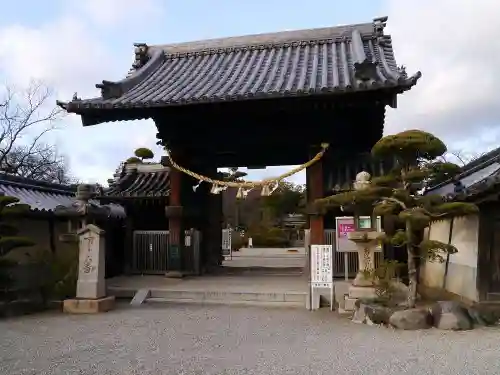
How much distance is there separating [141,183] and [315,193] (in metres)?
6.07

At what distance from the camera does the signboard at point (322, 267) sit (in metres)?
9.81

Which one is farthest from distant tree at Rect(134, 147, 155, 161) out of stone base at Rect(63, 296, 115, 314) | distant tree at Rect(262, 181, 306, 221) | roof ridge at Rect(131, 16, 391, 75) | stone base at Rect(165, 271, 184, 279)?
distant tree at Rect(262, 181, 306, 221)

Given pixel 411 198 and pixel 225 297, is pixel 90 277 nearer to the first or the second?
pixel 225 297

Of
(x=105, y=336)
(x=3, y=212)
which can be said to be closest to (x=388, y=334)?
(x=105, y=336)

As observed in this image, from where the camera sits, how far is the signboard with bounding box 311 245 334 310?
9.81 metres

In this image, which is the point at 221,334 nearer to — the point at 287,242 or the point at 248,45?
the point at 248,45

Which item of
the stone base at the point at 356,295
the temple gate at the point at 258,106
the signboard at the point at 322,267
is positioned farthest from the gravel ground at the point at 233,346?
the temple gate at the point at 258,106

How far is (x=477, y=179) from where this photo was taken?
34.7 feet

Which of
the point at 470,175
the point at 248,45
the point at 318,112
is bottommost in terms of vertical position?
the point at 470,175

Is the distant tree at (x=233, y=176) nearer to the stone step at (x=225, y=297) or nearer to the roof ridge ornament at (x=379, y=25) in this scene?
the stone step at (x=225, y=297)

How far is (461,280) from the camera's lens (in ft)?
34.2

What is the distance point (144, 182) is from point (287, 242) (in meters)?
30.3

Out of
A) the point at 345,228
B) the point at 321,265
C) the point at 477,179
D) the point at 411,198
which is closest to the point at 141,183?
the point at 345,228

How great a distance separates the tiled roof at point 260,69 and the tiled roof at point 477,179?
2.50 m
